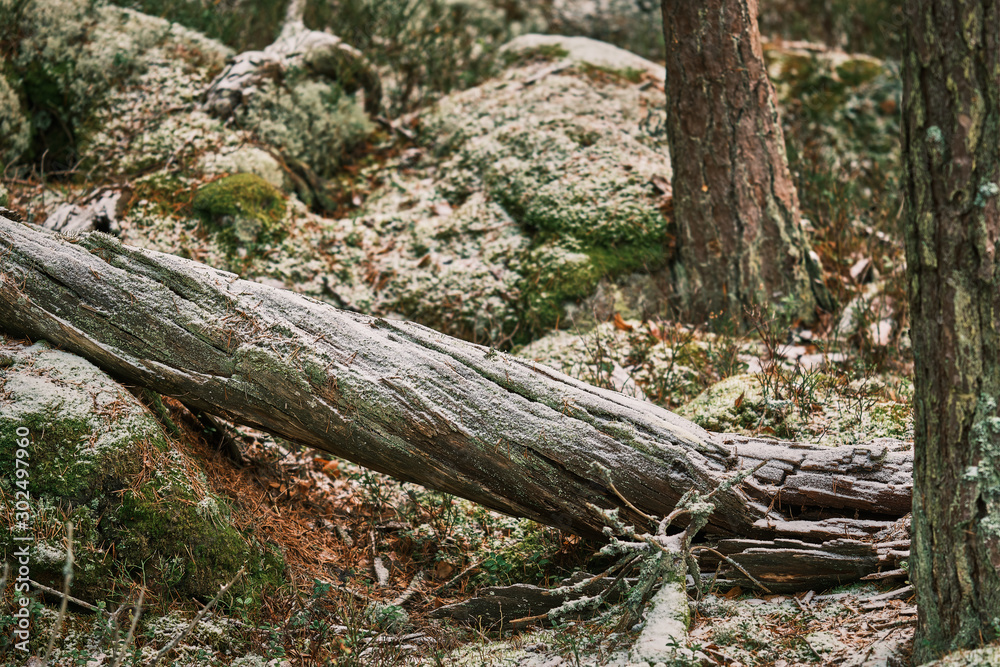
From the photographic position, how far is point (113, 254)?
334 centimetres

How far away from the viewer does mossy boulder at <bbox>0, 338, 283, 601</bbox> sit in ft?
9.13

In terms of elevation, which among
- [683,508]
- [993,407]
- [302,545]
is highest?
[993,407]

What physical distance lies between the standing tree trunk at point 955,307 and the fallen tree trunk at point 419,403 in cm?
85

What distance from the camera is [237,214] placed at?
5.11 meters

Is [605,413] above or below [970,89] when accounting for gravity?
below

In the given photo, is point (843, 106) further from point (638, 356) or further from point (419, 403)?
point (419, 403)

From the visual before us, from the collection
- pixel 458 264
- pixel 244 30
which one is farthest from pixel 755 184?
pixel 244 30

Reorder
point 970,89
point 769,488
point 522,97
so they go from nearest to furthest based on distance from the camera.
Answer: point 970,89
point 769,488
point 522,97

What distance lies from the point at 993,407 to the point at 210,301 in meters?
3.10

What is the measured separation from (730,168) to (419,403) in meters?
3.05

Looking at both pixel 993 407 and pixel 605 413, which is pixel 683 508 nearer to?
pixel 605 413

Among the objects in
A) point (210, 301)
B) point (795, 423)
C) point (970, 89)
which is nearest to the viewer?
point (970, 89)

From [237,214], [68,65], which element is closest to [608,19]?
[237,214]

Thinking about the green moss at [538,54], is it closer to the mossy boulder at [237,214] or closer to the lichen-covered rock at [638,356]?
the mossy boulder at [237,214]
